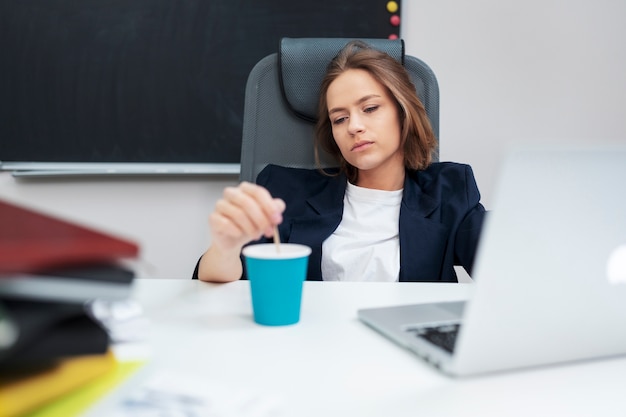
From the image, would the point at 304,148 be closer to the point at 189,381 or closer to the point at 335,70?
the point at 335,70

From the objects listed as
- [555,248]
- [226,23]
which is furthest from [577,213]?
[226,23]

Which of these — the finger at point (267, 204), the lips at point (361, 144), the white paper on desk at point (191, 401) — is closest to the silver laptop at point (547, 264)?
the white paper on desk at point (191, 401)

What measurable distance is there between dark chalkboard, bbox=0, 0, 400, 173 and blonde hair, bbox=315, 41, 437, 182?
0.63m

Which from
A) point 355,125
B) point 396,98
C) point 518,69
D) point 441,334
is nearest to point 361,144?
point 355,125

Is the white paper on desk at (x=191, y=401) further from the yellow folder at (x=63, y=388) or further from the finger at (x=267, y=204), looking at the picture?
the finger at (x=267, y=204)

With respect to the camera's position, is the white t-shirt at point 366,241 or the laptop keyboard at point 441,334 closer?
the laptop keyboard at point 441,334

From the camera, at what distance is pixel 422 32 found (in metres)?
2.11

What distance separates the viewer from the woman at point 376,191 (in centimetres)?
133

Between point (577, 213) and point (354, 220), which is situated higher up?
point (577, 213)

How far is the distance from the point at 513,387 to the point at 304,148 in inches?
41.2

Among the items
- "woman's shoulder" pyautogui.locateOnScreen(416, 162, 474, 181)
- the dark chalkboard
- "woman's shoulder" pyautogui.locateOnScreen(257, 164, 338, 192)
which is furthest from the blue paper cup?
the dark chalkboard

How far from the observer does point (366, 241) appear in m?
1.35

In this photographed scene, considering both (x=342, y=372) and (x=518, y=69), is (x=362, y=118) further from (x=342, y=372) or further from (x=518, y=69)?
(x=518, y=69)

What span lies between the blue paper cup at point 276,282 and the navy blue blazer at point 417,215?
57cm
